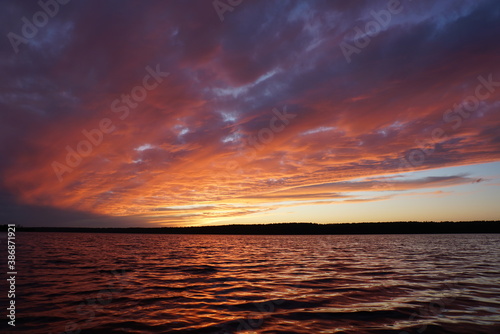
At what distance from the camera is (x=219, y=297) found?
14000 millimetres

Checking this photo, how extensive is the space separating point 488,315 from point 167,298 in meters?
12.9

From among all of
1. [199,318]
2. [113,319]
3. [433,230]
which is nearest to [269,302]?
[199,318]

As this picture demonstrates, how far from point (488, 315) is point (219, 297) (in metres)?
10.6

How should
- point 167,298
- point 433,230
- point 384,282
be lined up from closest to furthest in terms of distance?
point 167,298 < point 384,282 < point 433,230

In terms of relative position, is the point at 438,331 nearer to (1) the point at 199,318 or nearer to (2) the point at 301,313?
(2) the point at 301,313

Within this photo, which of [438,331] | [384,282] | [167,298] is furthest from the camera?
[384,282]

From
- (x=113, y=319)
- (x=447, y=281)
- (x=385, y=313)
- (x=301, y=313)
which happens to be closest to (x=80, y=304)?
(x=113, y=319)

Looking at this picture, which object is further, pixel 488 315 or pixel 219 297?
pixel 219 297

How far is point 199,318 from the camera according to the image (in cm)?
1080

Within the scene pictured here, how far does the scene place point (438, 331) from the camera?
9.36 m

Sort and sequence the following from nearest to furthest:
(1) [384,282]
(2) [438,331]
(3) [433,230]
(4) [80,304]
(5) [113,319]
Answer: (2) [438,331] → (5) [113,319] → (4) [80,304] → (1) [384,282] → (3) [433,230]

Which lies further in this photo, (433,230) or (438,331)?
(433,230)

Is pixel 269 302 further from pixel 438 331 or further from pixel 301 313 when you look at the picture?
pixel 438 331

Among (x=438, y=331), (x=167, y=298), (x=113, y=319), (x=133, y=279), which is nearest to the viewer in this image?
(x=438, y=331)
